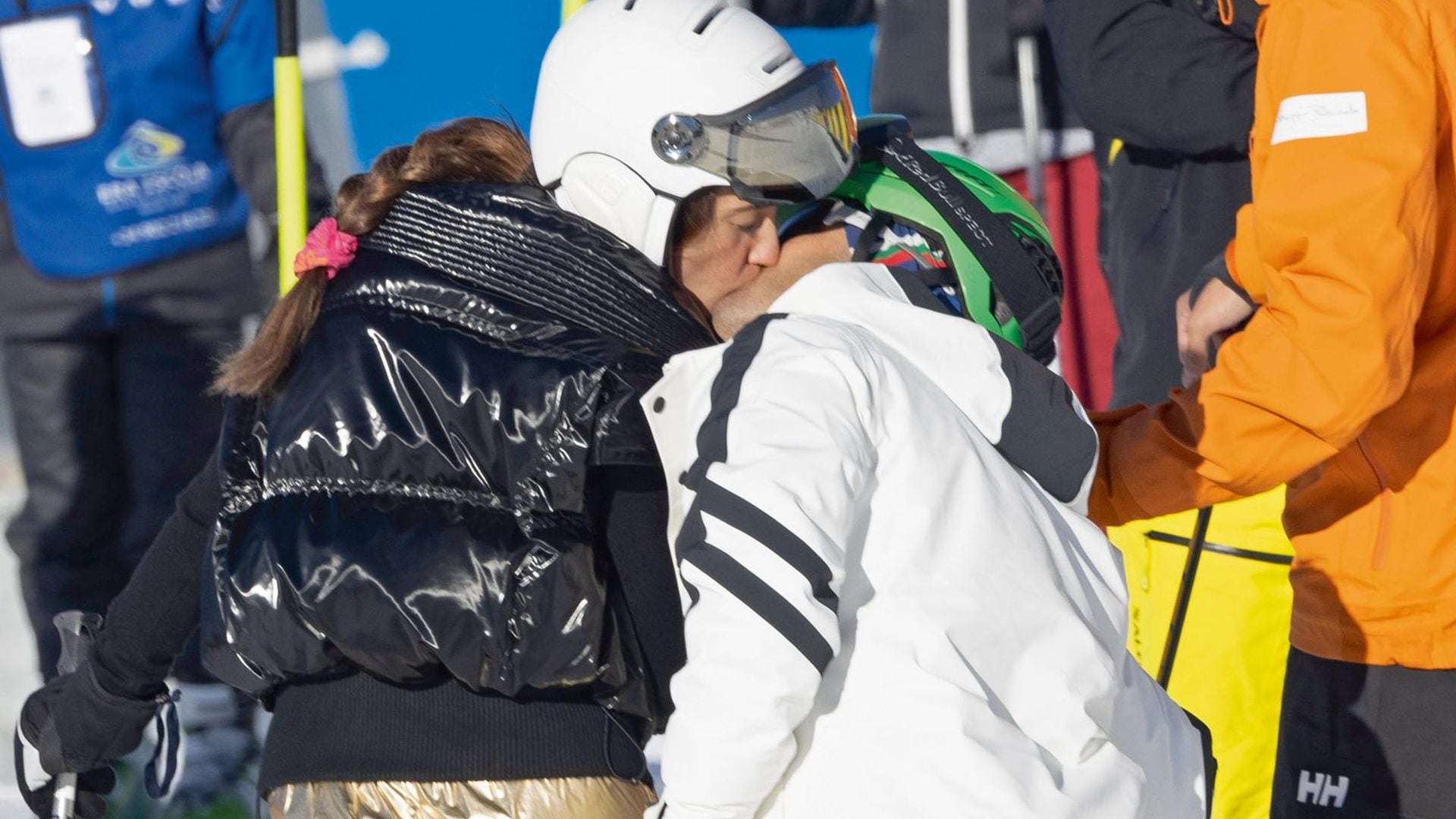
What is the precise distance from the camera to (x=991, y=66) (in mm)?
4594

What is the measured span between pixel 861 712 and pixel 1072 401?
17.4 inches

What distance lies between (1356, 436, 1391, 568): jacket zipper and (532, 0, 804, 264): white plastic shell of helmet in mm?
909

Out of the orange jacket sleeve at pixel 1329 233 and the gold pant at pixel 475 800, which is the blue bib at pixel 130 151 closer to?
the gold pant at pixel 475 800

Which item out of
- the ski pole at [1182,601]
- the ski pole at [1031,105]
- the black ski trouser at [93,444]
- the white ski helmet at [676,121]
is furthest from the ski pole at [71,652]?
the ski pole at [1031,105]

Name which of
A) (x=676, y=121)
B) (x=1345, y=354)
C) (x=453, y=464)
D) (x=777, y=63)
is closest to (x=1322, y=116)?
(x=1345, y=354)

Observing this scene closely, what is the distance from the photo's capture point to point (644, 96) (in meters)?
2.03

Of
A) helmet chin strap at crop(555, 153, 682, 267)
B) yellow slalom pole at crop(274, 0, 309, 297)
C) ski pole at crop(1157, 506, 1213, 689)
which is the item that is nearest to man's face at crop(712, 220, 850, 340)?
helmet chin strap at crop(555, 153, 682, 267)

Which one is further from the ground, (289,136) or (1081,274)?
(289,136)

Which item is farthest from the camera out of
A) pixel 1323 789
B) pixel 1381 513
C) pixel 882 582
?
pixel 1323 789

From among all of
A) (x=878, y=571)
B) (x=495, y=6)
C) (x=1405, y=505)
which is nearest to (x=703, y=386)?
(x=878, y=571)

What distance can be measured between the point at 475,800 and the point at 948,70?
315 centimetres

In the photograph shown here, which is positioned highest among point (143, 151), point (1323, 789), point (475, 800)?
point (475, 800)

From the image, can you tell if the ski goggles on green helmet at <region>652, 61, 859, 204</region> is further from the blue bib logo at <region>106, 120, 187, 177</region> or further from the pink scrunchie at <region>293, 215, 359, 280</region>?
the blue bib logo at <region>106, 120, 187, 177</region>

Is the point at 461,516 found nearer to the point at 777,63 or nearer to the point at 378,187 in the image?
the point at 378,187
